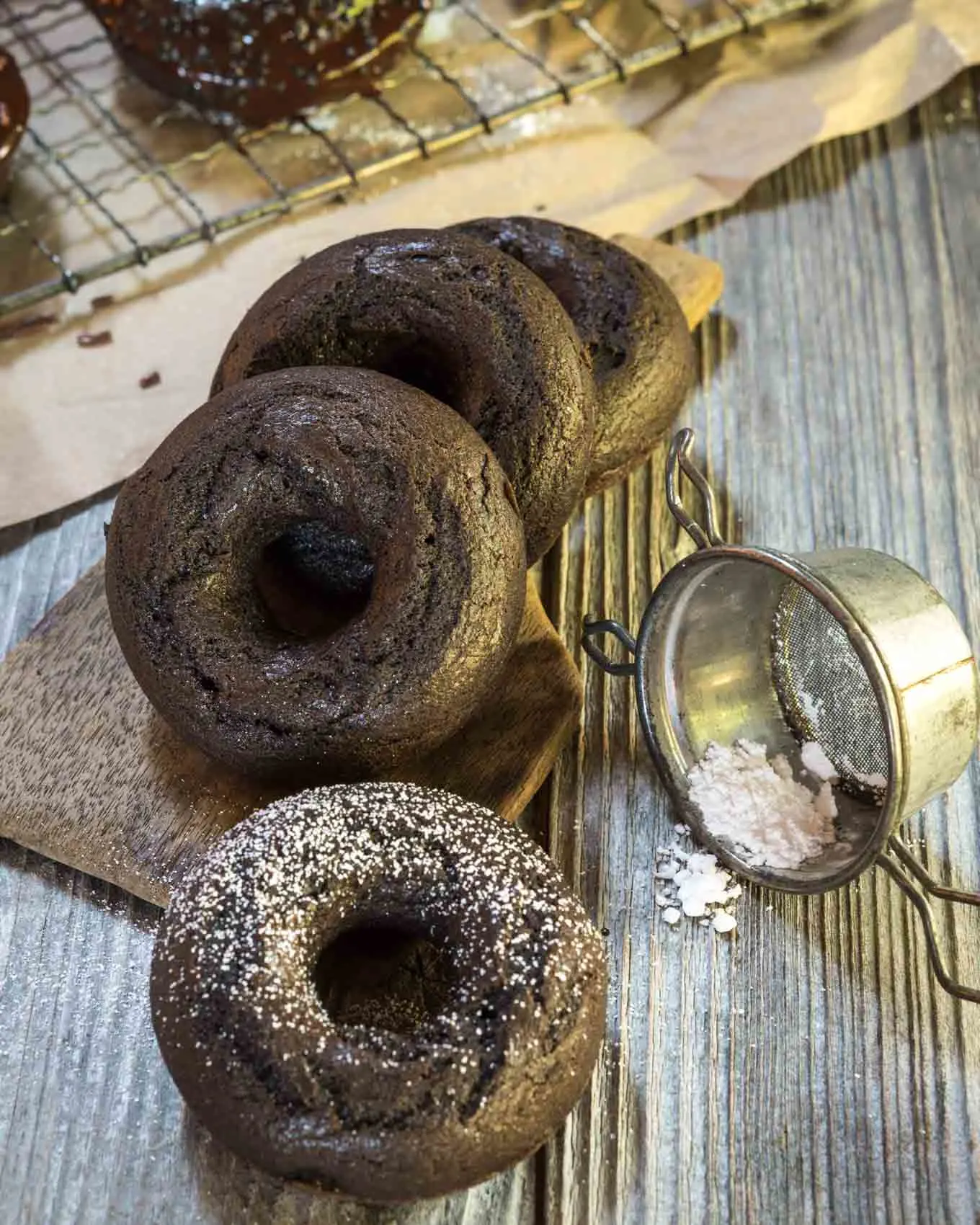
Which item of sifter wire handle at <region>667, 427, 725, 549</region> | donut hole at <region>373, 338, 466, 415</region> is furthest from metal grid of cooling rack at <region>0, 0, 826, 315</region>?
sifter wire handle at <region>667, 427, 725, 549</region>

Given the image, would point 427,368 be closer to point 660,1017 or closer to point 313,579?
point 313,579

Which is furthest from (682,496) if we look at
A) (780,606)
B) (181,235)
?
(181,235)

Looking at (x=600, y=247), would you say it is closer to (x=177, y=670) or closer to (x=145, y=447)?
(x=145, y=447)

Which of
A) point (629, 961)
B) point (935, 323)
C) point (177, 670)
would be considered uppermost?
point (177, 670)

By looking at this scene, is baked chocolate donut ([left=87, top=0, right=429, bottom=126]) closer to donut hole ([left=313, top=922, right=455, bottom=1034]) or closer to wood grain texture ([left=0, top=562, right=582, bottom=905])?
wood grain texture ([left=0, top=562, right=582, bottom=905])

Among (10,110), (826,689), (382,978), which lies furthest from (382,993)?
(10,110)

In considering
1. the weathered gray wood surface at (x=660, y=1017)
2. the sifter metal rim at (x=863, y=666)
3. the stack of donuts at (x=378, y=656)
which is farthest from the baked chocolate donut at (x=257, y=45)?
the sifter metal rim at (x=863, y=666)
